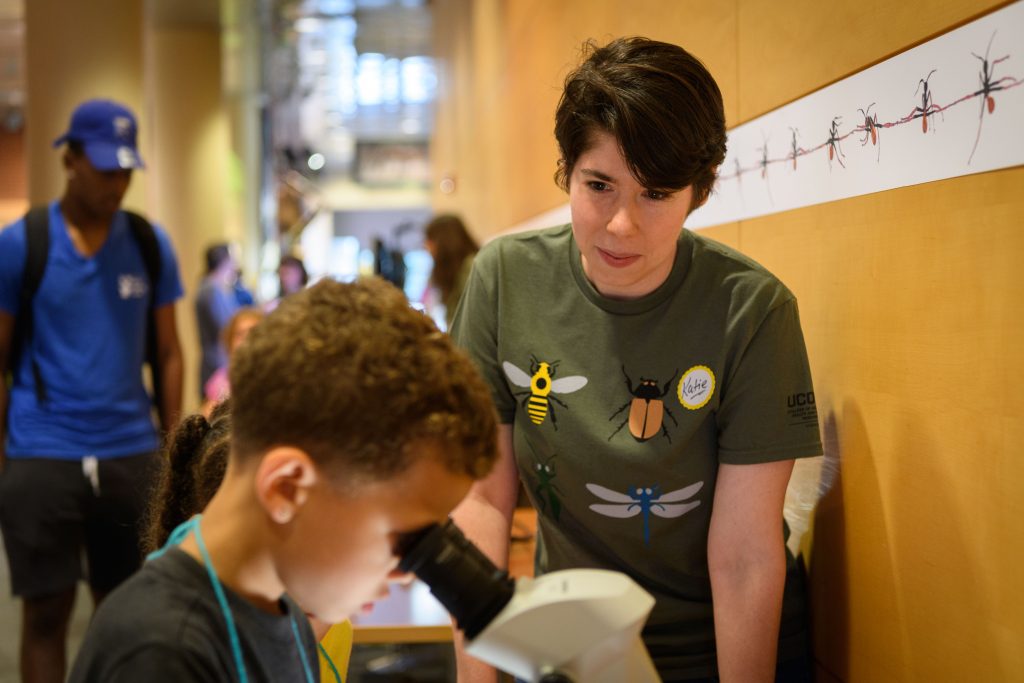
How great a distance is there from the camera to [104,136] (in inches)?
111

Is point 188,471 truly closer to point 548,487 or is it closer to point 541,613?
point 548,487

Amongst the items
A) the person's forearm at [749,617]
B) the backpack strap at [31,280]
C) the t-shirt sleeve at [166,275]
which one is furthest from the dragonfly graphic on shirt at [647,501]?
the t-shirt sleeve at [166,275]

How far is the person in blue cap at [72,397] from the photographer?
2648mm

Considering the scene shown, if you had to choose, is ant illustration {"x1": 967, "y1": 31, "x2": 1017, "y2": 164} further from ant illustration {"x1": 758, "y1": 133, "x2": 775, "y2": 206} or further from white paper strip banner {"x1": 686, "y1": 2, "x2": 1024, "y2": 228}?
ant illustration {"x1": 758, "y1": 133, "x2": 775, "y2": 206}

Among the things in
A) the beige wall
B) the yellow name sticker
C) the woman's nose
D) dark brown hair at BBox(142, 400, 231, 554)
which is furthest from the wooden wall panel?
dark brown hair at BBox(142, 400, 231, 554)

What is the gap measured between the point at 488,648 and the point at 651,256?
68 centimetres

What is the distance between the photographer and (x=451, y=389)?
94 cm

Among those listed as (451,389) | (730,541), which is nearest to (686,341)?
(730,541)

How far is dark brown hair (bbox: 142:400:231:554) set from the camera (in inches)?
54.3

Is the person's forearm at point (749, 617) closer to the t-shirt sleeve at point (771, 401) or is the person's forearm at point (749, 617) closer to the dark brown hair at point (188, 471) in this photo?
the t-shirt sleeve at point (771, 401)

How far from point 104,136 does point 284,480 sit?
2.23 metres

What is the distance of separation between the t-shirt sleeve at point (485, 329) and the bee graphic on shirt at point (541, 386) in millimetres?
37

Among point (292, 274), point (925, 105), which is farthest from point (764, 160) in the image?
point (292, 274)

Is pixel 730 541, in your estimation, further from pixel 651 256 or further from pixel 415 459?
pixel 415 459
